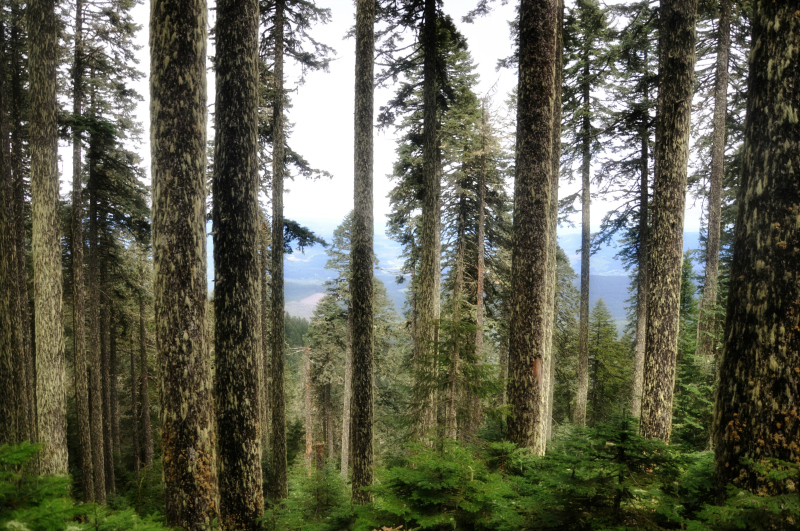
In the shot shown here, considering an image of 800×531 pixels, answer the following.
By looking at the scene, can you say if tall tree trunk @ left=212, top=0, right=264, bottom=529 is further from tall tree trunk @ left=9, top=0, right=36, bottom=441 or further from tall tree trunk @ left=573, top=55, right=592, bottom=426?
tall tree trunk @ left=573, top=55, right=592, bottom=426

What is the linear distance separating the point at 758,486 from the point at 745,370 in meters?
0.80

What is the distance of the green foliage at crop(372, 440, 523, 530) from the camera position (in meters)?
3.79

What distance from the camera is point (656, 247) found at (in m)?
7.21

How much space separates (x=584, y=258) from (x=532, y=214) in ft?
48.0

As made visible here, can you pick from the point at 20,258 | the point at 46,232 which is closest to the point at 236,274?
the point at 46,232

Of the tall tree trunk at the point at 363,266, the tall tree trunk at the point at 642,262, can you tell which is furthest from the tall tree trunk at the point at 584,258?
the tall tree trunk at the point at 363,266

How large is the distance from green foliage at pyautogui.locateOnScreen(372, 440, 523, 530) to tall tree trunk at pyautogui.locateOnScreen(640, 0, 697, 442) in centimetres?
471

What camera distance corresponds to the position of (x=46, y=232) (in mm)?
9109

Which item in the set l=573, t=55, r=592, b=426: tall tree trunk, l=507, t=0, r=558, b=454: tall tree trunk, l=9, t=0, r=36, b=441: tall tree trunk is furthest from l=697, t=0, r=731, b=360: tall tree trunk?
l=9, t=0, r=36, b=441: tall tree trunk

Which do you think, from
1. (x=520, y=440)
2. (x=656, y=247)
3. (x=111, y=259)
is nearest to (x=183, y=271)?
(x=520, y=440)

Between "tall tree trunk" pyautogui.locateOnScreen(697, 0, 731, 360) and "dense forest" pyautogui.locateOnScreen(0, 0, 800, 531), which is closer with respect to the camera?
"dense forest" pyautogui.locateOnScreen(0, 0, 800, 531)

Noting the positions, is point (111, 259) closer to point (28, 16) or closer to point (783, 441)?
point (28, 16)

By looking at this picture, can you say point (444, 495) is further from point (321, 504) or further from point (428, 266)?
point (428, 266)

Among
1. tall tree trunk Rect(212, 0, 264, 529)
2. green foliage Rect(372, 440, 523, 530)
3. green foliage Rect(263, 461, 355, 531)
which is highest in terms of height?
tall tree trunk Rect(212, 0, 264, 529)
